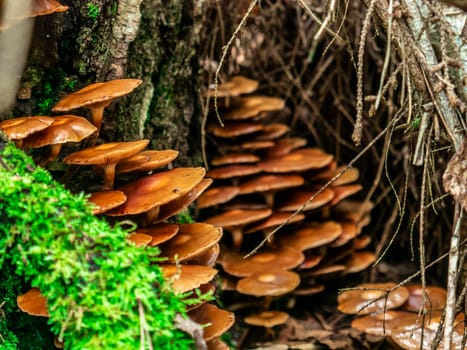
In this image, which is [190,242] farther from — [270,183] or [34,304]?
[270,183]

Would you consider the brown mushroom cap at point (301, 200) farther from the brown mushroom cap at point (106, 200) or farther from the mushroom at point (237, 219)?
the brown mushroom cap at point (106, 200)

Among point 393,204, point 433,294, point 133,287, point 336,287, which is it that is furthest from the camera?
point 393,204

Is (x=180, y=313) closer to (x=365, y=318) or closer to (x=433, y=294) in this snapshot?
(x=365, y=318)

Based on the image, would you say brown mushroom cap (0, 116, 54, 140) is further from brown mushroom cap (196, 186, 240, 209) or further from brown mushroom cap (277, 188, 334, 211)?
brown mushroom cap (277, 188, 334, 211)

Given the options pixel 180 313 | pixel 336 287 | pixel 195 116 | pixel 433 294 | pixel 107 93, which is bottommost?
pixel 336 287

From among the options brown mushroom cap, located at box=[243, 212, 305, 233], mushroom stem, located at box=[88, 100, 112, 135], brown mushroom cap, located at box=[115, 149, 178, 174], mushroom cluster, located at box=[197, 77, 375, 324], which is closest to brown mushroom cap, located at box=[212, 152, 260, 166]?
mushroom cluster, located at box=[197, 77, 375, 324]

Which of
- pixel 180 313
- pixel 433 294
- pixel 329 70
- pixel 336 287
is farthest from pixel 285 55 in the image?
pixel 180 313
